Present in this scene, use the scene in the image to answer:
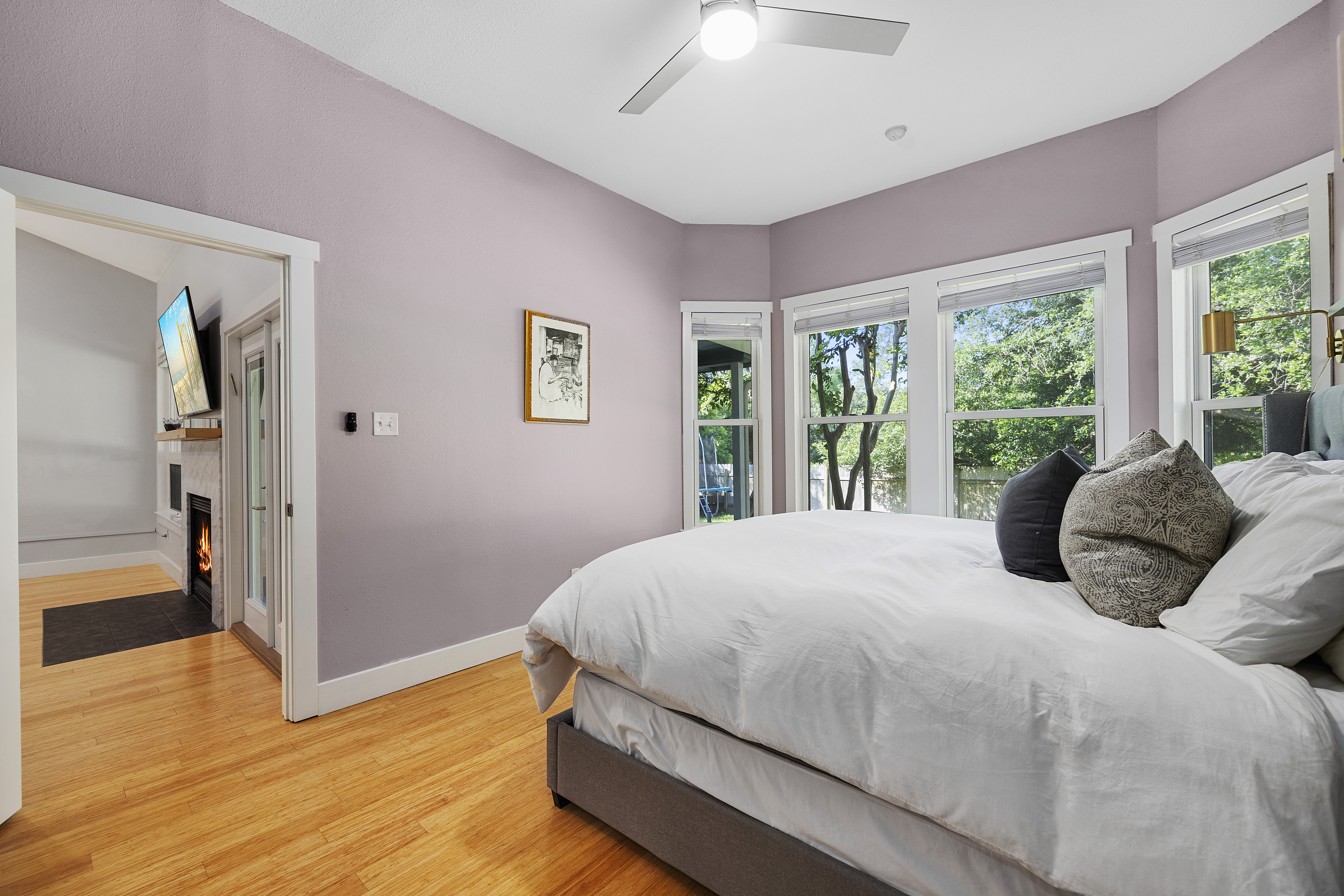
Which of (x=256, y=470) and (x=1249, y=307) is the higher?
(x=1249, y=307)

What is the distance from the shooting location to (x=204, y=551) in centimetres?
409

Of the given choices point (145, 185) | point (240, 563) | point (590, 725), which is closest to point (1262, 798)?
point (590, 725)

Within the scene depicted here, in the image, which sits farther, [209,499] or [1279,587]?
[209,499]

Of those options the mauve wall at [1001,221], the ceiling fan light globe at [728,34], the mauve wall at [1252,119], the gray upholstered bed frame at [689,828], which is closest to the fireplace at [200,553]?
the gray upholstered bed frame at [689,828]

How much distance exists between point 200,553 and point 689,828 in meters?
4.46

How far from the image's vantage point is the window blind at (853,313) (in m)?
3.60

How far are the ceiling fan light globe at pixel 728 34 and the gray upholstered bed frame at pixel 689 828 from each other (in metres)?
2.15

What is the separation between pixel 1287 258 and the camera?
2.33 metres

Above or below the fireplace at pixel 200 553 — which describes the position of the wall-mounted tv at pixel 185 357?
above

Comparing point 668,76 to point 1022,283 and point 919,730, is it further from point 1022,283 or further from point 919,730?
point 1022,283

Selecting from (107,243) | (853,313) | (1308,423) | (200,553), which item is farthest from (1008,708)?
(107,243)

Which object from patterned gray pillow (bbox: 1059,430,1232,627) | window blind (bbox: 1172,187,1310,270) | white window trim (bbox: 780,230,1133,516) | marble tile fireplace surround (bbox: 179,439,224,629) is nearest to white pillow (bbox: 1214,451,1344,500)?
patterned gray pillow (bbox: 1059,430,1232,627)

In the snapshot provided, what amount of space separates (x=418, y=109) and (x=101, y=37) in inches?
42.7

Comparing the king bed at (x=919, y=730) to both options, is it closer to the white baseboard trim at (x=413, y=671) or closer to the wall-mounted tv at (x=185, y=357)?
the white baseboard trim at (x=413, y=671)
